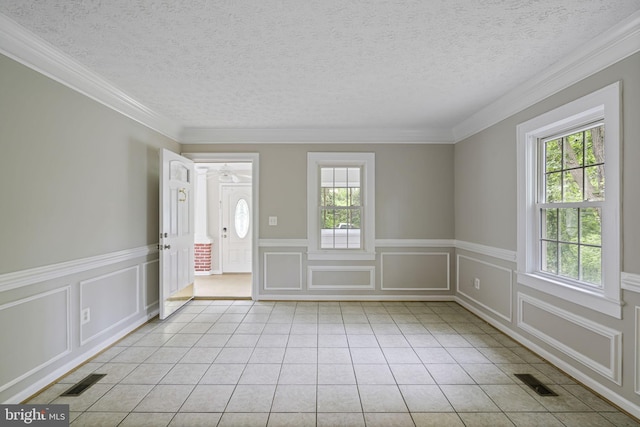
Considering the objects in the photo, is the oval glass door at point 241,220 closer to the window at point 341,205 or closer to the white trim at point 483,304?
the window at point 341,205

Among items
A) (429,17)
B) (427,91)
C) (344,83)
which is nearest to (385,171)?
(427,91)

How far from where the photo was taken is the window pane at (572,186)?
246cm

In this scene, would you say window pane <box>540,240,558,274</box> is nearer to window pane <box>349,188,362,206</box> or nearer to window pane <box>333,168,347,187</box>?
window pane <box>349,188,362,206</box>

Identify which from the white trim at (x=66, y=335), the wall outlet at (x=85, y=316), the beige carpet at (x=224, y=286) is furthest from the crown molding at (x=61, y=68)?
the beige carpet at (x=224, y=286)

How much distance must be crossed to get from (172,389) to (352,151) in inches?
139

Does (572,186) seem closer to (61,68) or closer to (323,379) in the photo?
(323,379)

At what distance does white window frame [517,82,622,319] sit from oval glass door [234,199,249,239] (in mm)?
5178

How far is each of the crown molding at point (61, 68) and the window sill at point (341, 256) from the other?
9.17 feet

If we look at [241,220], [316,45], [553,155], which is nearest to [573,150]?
[553,155]

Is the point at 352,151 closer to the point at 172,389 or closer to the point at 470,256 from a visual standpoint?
the point at 470,256

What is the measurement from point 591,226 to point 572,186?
0.38 m

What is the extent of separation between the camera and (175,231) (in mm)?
3857

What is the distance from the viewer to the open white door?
3572 mm

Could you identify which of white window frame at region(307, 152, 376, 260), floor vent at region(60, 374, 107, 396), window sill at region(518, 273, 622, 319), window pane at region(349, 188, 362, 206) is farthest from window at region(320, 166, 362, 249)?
floor vent at region(60, 374, 107, 396)
